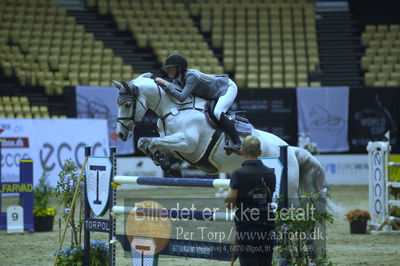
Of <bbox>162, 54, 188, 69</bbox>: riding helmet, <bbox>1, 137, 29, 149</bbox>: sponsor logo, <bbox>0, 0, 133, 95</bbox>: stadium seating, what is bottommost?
<bbox>1, 137, 29, 149</bbox>: sponsor logo

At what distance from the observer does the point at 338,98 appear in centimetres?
1873

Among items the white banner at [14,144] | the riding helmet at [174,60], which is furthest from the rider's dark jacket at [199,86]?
the white banner at [14,144]

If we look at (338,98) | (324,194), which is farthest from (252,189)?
(338,98)

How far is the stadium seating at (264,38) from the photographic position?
20578 mm

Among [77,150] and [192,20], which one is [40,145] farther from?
[192,20]

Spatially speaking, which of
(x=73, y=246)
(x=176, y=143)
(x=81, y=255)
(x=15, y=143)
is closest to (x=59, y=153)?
(x=15, y=143)

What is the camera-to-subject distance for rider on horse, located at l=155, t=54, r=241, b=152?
6.84 m

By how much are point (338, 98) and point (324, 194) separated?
41.3ft

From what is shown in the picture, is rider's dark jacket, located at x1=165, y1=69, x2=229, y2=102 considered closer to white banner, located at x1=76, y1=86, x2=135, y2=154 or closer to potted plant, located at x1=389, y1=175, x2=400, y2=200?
potted plant, located at x1=389, y1=175, x2=400, y2=200

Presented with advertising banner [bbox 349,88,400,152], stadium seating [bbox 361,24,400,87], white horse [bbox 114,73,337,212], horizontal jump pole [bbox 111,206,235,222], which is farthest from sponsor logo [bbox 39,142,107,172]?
stadium seating [bbox 361,24,400,87]

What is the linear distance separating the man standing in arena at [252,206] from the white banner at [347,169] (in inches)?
571

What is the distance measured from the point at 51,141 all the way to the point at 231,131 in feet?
28.9

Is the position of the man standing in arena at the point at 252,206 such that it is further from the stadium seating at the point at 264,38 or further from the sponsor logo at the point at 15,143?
the stadium seating at the point at 264,38

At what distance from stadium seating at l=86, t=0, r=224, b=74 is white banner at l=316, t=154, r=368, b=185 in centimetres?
444
